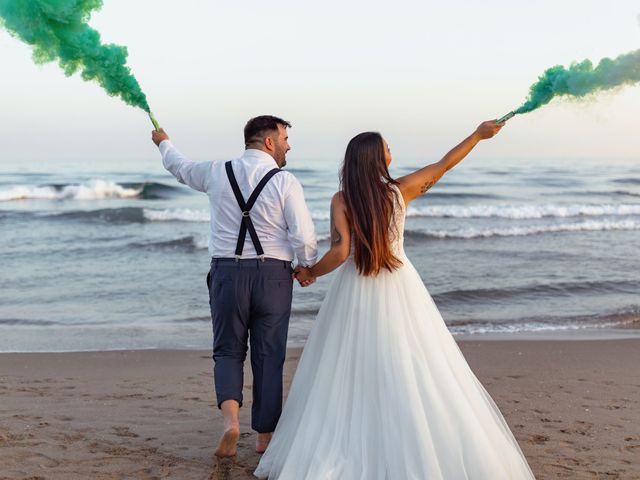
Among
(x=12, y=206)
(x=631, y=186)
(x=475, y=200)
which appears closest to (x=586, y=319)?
(x=475, y=200)

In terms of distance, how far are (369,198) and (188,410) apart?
8.63 ft

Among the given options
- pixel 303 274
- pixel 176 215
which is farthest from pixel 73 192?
pixel 303 274

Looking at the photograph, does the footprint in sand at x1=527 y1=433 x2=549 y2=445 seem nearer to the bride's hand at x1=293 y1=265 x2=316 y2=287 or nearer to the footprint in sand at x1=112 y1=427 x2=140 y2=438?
the bride's hand at x1=293 y1=265 x2=316 y2=287

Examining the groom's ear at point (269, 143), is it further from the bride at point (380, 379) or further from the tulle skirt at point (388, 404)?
the tulle skirt at point (388, 404)

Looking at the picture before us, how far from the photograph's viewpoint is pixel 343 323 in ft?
14.4

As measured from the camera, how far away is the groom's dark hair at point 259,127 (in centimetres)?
482

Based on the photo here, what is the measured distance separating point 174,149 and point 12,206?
20.1 m

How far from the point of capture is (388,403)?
4.13 m

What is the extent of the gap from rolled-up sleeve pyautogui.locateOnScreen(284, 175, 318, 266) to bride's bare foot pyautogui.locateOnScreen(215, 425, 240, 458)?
1.06 m

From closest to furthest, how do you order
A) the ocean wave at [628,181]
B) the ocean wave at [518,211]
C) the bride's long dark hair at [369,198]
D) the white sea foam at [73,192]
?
the bride's long dark hair at [369,198] → the ocean wave at [518,211] → the white sea foam at [73,192] → the ocean wave at [628,181]

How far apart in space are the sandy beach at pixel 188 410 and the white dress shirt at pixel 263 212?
1238 mm

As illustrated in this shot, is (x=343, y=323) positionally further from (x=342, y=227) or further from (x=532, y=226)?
(x=532, y=226)

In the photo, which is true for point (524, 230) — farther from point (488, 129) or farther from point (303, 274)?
point (303, 274)

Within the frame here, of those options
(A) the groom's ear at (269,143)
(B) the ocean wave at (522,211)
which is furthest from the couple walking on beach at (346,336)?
(B) the ocean wave at (522,211)
